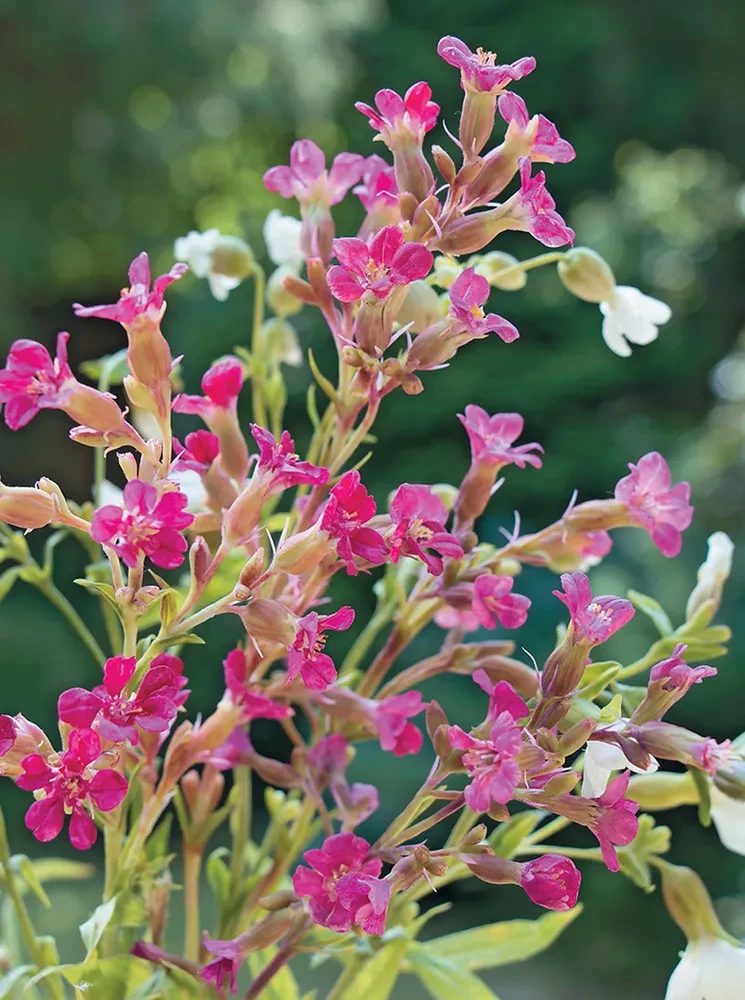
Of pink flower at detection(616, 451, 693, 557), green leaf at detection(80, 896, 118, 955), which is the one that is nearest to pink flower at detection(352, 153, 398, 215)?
pink flower at detection(616, 451, 693, 557)

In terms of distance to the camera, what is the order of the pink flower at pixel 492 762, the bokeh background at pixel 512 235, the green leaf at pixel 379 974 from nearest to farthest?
the pink flower at pixel 492 762 < the green leaf at pixel 379 974 < the bokeh background at pixel 512 235

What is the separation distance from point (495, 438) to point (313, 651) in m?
0.12

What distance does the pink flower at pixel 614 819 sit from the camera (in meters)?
0.29

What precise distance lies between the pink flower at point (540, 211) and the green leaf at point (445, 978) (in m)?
0.25

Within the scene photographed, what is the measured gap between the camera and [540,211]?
12.2 inches

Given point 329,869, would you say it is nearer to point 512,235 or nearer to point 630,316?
point 630,316

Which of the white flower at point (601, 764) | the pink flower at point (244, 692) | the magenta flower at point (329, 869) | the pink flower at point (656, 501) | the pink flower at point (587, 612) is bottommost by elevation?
the magenta flower at point (329, 869)

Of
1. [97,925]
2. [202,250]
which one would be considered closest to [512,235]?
Result: [202,250]

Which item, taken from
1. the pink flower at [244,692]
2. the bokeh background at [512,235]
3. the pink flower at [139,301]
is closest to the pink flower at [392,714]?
the pink flower at [244,692]

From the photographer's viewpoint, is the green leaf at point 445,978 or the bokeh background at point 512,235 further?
the bokeh background at point 512,235

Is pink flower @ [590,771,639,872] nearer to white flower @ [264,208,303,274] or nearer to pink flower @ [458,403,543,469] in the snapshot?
pink flower @ [458,403,543,469]

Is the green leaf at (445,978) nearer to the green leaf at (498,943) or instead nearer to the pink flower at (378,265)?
the green leaf at (498,943)

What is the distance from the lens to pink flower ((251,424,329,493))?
30 centimetres

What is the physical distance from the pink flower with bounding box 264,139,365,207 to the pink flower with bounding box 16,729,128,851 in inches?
8.0
